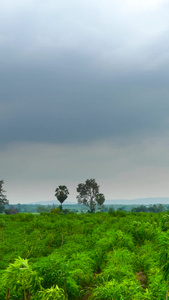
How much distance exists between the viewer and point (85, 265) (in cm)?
1983

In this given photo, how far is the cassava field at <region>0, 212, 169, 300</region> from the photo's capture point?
10.1 metres

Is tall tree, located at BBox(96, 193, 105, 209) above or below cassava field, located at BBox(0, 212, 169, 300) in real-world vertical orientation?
above

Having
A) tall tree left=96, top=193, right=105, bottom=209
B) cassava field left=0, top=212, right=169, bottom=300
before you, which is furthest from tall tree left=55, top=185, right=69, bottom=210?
cassava field left=0, top=212, right=169, bottom=300

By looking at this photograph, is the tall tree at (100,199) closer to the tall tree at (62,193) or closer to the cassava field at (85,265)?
the tall tree at (62,193)

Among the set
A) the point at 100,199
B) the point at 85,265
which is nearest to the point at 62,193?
the point at 100,199

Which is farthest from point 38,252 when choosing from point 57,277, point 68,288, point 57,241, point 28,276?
point 28,276

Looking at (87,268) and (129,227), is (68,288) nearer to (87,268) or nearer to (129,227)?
(87,268)

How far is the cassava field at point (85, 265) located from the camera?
399 inches

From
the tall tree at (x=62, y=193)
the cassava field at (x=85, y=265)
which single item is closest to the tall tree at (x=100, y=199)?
the tall tree at (x=62, y=193)

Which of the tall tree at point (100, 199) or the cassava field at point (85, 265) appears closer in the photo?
the cassava field at point (85, 265)

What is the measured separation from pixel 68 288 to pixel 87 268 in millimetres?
4127

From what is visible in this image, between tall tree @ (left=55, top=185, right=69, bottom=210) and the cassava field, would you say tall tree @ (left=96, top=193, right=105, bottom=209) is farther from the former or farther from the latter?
the cassava field

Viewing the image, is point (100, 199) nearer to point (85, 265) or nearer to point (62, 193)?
point (62, 193)

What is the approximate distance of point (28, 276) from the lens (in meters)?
9.83
